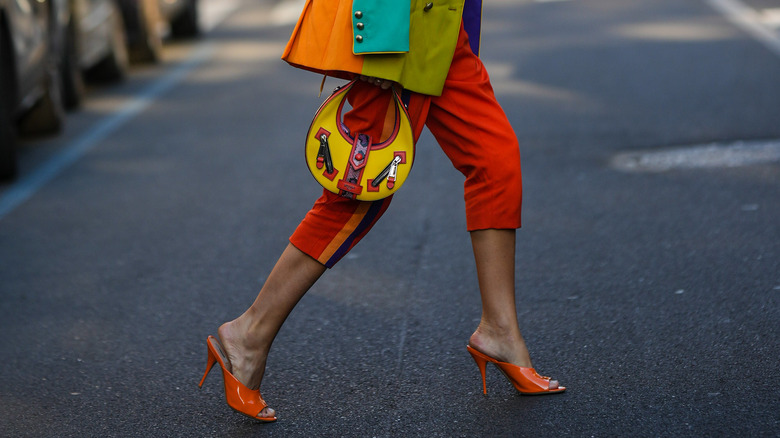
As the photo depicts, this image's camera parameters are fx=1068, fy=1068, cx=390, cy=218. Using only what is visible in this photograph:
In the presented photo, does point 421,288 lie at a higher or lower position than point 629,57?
higher

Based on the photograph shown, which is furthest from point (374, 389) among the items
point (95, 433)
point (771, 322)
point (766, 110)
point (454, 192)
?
point (766, 110)

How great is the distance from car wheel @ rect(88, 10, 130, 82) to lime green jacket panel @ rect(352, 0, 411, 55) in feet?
25.9

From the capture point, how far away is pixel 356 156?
2.97m

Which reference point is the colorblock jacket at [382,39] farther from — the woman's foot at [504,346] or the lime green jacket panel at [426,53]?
the woman's foot at [504,346]

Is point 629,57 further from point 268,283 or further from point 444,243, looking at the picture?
point 268,283

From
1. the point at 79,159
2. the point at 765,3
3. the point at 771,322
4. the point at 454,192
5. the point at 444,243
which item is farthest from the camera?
the point at 765,3

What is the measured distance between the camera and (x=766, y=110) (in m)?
7.34

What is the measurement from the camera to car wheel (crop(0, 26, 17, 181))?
632cm

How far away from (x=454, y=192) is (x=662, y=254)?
1.57 m

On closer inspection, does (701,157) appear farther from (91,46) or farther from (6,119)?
(91,46)

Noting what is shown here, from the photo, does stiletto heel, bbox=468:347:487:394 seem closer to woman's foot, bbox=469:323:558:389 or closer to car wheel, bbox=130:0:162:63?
woman's foot, bbox=469:323:558:389

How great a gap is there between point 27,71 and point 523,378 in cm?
477

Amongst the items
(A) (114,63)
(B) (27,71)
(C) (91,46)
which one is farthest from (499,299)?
(A) (114,63)

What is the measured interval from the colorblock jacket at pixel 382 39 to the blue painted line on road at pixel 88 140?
11.5 feet
